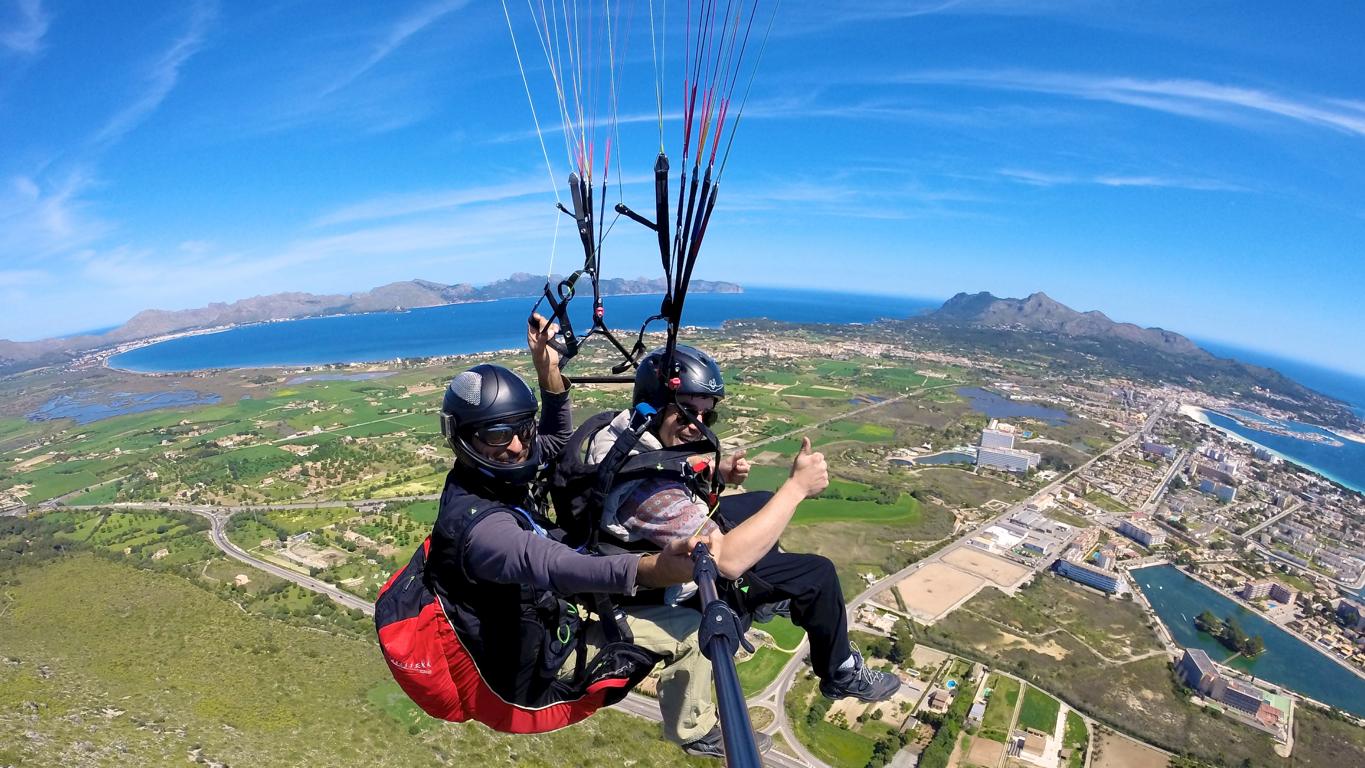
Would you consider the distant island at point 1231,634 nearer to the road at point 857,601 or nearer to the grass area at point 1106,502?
the road at point 857,601

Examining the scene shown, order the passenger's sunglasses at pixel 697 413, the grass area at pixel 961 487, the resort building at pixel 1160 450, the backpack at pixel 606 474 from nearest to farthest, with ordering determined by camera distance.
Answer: the backpack at pixel 606 474
the passenger's sunglasses at pixel 697 413
the grass area at pixel 961 487
the resort building at pixel 1160 450

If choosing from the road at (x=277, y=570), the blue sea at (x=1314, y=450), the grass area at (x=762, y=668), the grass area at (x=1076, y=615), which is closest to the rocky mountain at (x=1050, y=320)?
the blue sea at (x=1314, y=450)

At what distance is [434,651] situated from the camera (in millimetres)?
2555

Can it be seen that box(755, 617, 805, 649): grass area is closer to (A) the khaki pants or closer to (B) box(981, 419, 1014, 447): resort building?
(A) the khaki pants

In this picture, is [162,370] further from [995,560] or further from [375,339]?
[995,560]

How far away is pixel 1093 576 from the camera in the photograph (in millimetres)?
27469

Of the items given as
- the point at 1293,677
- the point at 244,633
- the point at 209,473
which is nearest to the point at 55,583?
the point at 244,633

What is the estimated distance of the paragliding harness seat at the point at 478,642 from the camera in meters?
2.54

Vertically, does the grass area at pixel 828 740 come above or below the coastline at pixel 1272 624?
above

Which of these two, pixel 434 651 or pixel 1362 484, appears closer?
pixel 434 651

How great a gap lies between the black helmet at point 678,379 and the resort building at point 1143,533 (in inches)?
1577

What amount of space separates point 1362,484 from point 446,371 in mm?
96433

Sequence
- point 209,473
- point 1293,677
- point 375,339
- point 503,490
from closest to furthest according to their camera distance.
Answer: point 503,490, point 1293,677, point 209,473, point 375,339

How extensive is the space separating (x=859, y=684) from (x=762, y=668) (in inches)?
709
